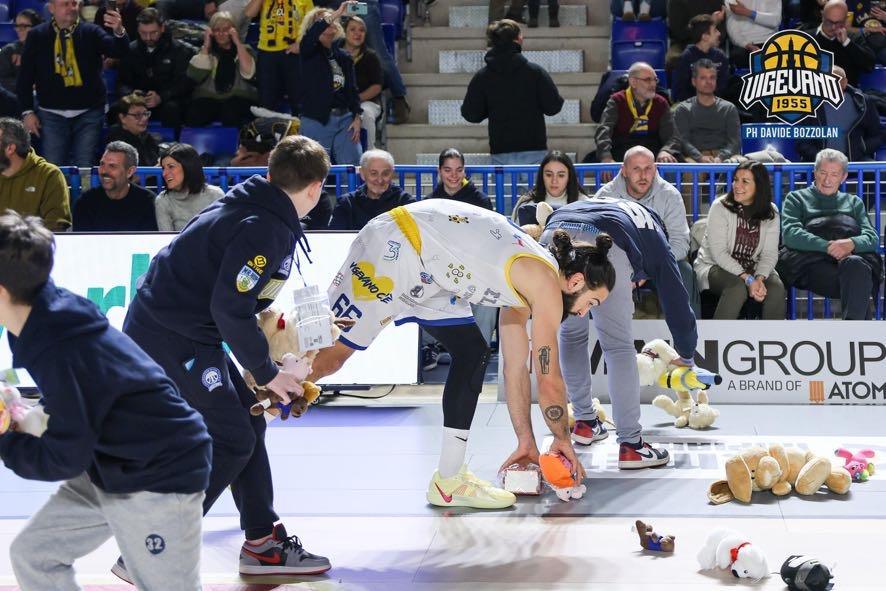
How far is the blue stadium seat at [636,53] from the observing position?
1264cm

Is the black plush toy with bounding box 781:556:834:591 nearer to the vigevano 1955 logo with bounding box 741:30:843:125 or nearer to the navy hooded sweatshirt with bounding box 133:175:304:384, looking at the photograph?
the navy hooded sweatshirt with bounding box 133:175:304:384

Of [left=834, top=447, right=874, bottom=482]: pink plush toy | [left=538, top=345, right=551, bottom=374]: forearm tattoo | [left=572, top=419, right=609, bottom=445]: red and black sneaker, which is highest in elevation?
[left=538, top=345, right=551, bottom=374]: forearm tattoo

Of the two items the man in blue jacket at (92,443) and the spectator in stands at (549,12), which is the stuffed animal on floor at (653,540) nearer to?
the man in blue jacket at (92,443)

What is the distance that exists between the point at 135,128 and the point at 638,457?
608 cm

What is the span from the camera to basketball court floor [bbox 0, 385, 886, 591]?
456cm

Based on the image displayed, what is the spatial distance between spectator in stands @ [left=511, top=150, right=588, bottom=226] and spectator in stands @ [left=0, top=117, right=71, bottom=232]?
3379 millimetres

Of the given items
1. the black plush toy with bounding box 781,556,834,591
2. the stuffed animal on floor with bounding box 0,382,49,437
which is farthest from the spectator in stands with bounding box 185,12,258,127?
the stuffed animal on floor with bounding box 0,382,49,437

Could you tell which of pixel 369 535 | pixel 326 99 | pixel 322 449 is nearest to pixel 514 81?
pixel 326 99

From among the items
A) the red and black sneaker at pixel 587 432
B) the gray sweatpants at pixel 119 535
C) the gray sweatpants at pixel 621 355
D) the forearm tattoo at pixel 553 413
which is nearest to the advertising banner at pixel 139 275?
the red and black sneaker at pixel 587 432

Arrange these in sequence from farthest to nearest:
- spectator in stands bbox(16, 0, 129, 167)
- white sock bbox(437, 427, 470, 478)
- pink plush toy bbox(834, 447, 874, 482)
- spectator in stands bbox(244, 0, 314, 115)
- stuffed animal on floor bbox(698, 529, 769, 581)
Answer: spectator in stands bbox(244, 0, 314, 115) → spectator in stands bbox(16, 0, 129, 167) → pink plush toy bbox(834, 447, 874, 482) → white sock bbox(437, 427, 470, 478) → stuffed animal on floor bbox(698, 529, 769, 581)

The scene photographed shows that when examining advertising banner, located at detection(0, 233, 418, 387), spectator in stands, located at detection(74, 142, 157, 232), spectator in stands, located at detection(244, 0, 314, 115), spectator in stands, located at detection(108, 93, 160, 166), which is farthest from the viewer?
spectator in stands, located at detection(244, 0, 314, 115)

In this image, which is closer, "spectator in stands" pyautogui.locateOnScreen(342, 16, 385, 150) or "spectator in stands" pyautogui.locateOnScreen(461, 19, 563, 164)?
"spectator in stands" pyautogui.locateOnScreen(461, 19, 563, 164)

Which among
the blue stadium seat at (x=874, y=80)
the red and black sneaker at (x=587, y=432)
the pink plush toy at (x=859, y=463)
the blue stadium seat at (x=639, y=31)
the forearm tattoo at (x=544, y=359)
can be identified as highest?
the blue stadium seat at (x=639, y=31)

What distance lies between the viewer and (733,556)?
446 centimetres
